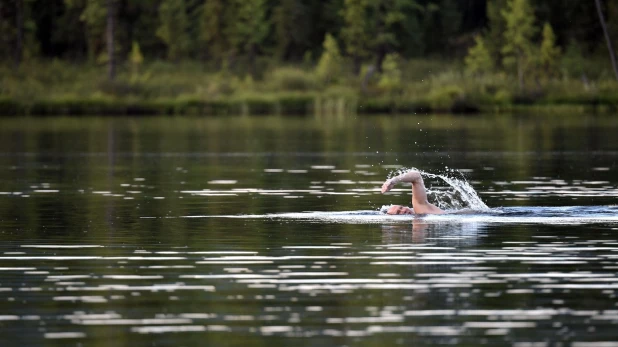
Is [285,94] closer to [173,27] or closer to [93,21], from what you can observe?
[93,21]

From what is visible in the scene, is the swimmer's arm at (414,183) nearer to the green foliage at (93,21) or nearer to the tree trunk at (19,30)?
the green foliage at (93,21)

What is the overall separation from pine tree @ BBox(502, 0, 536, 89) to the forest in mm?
88

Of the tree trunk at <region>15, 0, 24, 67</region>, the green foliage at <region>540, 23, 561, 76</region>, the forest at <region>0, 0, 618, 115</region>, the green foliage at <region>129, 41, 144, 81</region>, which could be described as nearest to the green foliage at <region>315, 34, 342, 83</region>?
the forest at <region>0, 0, 618, 115</region>

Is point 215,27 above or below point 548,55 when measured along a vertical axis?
above

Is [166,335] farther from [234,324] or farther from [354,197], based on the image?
[354,197]

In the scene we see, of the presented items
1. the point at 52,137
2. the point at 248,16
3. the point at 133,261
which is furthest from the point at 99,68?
the point at 133,261

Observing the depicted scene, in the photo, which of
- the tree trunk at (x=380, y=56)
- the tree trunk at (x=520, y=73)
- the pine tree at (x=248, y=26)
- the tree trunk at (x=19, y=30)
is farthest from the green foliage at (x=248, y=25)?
the tree trunk at (x=520, y=73)

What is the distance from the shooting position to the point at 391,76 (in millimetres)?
84188

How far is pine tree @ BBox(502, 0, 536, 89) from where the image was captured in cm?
8038

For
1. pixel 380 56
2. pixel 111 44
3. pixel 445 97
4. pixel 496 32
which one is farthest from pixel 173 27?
pixel 445 97

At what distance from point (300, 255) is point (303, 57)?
87819mm

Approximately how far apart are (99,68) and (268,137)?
4299cm

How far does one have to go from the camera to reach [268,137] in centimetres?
4931

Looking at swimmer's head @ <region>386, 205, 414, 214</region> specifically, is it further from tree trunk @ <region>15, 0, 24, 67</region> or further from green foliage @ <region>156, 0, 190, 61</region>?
green foliage @ <region>156, 0, 190, 61</region>
